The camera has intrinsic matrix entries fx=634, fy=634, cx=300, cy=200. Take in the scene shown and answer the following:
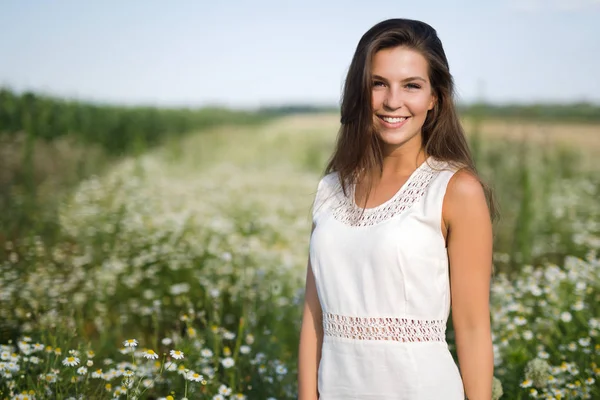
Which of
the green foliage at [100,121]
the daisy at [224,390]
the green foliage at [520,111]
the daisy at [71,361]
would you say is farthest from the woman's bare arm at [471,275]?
the green foliage at [100,121]

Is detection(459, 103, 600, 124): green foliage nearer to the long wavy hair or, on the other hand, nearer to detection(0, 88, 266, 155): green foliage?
the long wavy hair

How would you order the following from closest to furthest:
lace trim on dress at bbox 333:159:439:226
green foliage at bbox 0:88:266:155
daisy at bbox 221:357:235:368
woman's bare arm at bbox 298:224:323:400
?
lace trim on dress at bbox 333:159:439:226 < woman's bare arm at bbox 298:224:323:400 < daisy at bbox 221:357:235:368 < green foliage at bbox 0:88:266:155

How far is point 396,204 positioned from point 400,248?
16 cm

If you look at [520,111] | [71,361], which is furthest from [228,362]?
[520,111]

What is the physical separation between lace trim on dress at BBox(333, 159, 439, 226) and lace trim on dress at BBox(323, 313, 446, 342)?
28 cm

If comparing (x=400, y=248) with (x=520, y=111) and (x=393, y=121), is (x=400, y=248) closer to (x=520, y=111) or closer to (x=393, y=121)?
(x=393, y=121)

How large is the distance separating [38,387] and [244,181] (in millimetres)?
6432

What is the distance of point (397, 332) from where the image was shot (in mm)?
1755

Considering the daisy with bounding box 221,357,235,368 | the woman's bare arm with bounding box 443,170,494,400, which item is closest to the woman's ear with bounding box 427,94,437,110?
the woman's bare arm with bounding box 443,170,494,400

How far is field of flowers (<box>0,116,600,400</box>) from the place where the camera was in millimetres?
2615

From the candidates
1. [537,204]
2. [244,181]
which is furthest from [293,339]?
[244,181]

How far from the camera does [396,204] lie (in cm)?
182

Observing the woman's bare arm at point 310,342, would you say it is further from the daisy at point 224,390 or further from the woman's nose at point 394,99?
the daisy at point 224,390

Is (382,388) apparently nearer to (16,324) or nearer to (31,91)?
(16,324)
